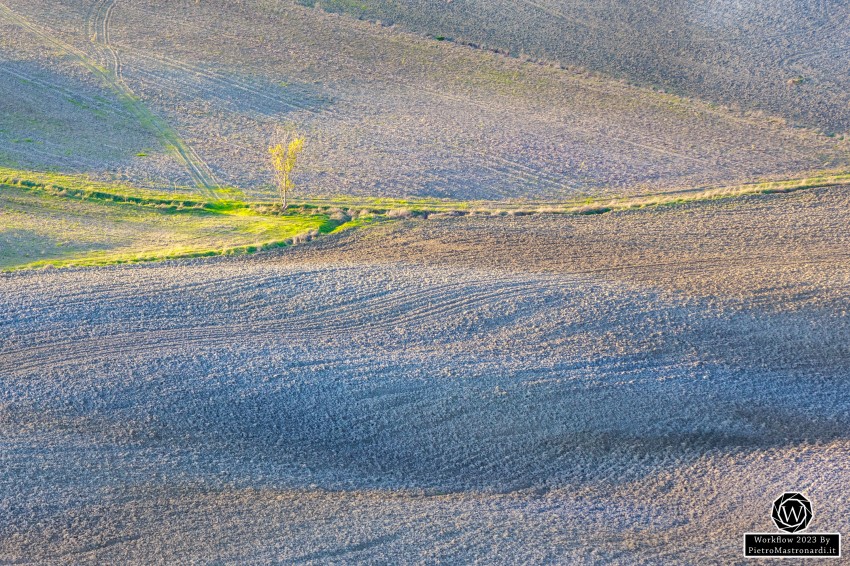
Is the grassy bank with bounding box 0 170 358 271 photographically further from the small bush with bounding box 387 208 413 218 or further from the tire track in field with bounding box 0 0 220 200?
the tire track in field with bounding box 0 0 220 200

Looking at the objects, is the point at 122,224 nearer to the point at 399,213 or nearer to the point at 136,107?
the point at 399,213

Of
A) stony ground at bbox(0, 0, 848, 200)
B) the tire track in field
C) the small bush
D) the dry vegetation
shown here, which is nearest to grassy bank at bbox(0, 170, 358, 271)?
the dry vegetation

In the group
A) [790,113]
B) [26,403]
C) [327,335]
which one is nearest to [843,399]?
[327,335]

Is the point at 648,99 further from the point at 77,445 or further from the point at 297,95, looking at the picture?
the point at 77,445

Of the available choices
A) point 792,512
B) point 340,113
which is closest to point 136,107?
point 340,113

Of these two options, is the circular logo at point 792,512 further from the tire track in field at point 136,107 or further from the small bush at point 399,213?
the tire track in field at point 136,107
